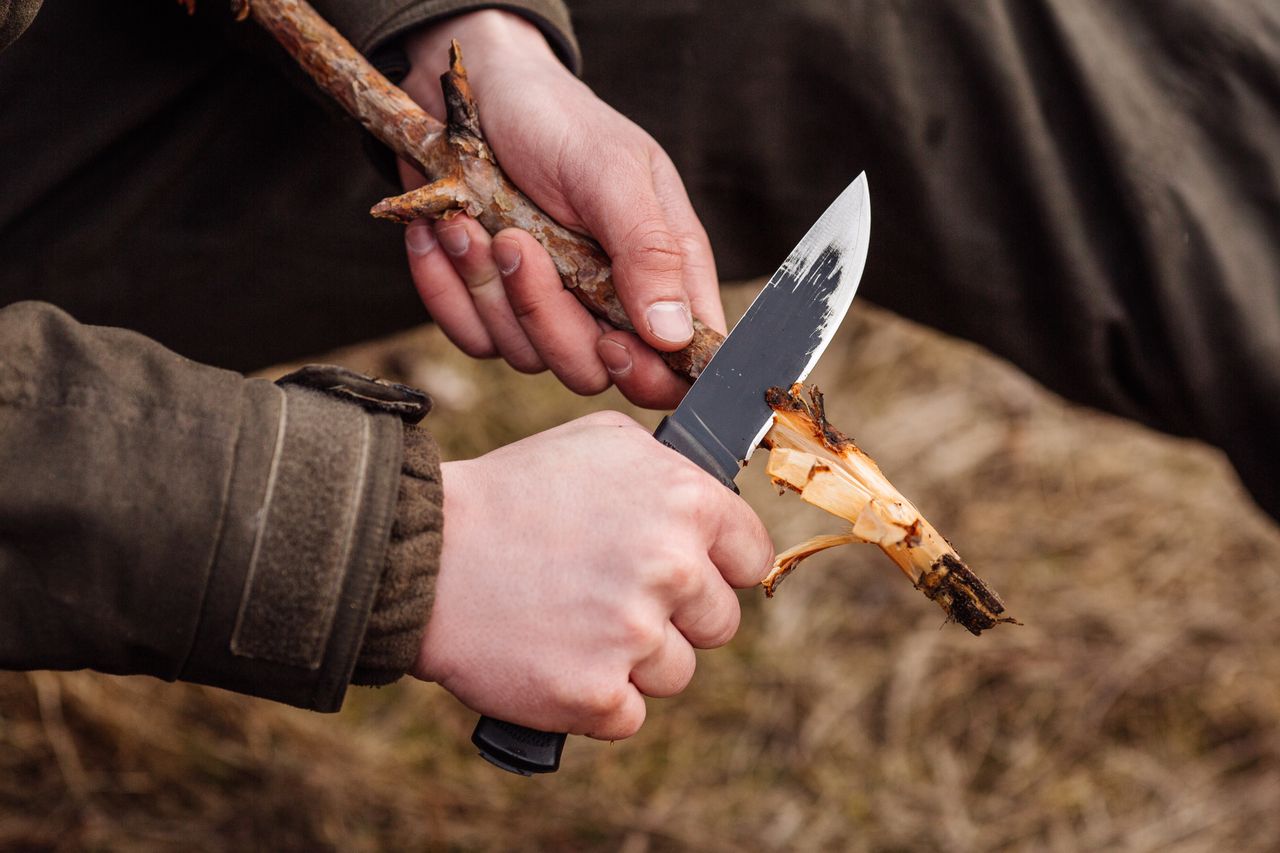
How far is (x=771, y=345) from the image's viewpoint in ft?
3.57

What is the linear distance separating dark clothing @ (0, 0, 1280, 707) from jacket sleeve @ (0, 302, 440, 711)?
18.4 inches

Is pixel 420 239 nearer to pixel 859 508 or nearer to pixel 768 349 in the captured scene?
pixel 768 349

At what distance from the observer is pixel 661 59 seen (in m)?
1.39

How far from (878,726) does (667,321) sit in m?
1.30

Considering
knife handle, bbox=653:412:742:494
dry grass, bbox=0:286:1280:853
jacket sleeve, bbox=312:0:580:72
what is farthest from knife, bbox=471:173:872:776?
dry grass, bbox=0:286:1280:853

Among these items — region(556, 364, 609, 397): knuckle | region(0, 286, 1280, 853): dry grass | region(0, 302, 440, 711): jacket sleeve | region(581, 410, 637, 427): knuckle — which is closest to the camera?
region(0, 302, 440, 711): jacket sleeve

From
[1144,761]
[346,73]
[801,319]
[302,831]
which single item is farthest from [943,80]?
[302,831]

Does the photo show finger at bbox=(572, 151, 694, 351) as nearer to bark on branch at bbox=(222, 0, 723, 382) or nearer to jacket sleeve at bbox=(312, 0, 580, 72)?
bark on branch at bbox=(222, 0, 723, 382)

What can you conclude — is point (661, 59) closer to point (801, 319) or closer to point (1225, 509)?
point (801, 319)

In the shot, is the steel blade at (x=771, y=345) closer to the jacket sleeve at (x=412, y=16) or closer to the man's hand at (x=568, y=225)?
the man's hand at (x=568, y=225)

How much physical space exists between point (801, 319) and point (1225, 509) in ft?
6.37

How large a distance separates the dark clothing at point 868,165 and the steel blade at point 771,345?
0.99 feet

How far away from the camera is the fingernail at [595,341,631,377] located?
1213 millimetres

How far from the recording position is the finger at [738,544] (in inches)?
39.8
